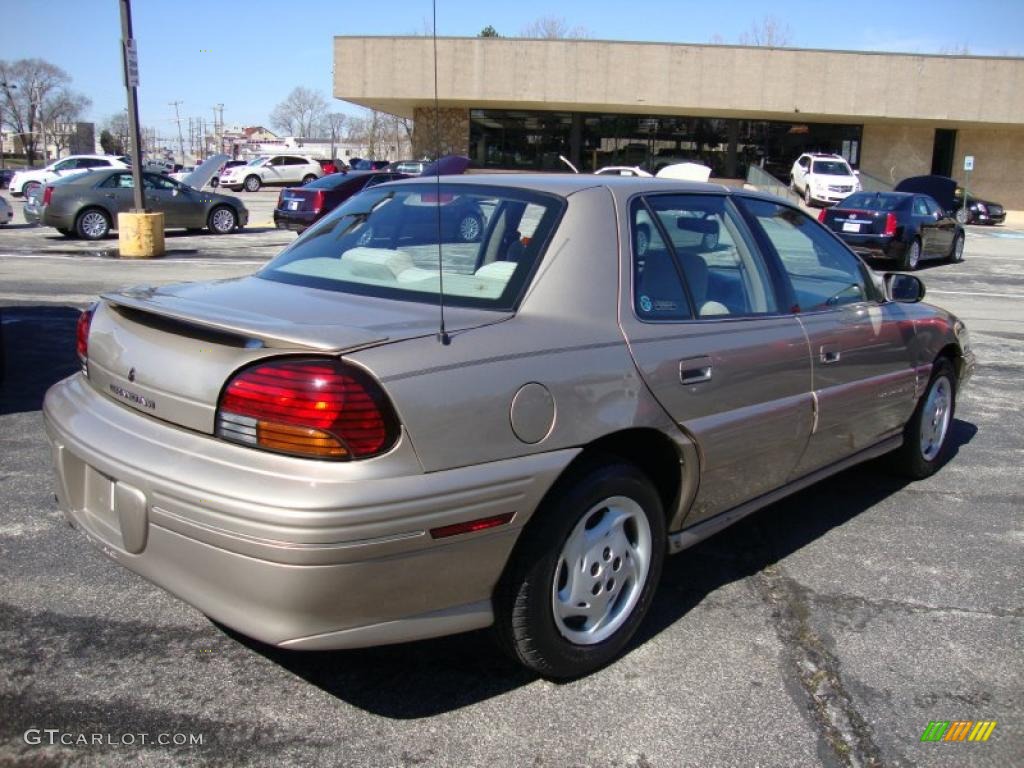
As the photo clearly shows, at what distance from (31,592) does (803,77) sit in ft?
137

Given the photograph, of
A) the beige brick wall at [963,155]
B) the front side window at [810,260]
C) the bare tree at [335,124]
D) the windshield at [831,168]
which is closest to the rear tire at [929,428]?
the front side window at [810,260]

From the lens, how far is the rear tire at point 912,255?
55.4ft

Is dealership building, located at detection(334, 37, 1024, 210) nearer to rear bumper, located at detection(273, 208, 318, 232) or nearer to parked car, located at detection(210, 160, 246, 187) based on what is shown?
parked car, located at detection(210, 160, 246, 187)

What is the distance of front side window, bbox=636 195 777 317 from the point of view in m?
3.43

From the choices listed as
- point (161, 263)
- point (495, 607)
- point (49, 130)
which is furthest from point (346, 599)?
point (49, 130)

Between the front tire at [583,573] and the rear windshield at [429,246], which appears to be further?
the rear windshield at [429,246]

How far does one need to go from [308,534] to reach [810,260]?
10.1 ft

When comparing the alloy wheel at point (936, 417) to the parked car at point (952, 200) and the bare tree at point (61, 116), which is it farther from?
the bare tree at point (61, 116)

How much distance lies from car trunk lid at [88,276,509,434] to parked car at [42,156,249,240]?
630 inches

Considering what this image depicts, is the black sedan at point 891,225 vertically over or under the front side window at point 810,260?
under

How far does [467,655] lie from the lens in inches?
123

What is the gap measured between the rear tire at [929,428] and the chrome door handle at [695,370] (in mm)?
2153

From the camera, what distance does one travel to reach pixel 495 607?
2.73m

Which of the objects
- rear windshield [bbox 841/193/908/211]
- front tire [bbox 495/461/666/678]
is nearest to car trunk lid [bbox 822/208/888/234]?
rear windshield [bbox 841/193/908/211]
